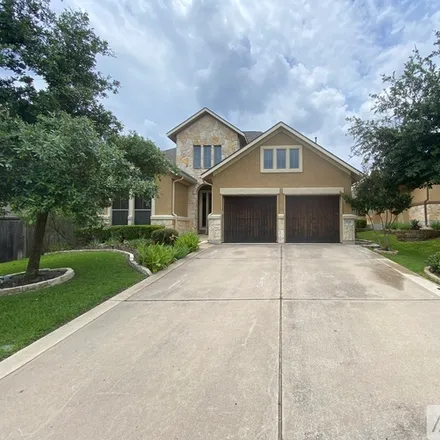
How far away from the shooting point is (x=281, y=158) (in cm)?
1630

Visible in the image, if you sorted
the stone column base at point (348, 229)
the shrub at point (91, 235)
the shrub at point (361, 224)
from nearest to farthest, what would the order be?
the shrub at point (91, 235)
the stone column base at point (348, 229)
the shrub at point (361, 224)

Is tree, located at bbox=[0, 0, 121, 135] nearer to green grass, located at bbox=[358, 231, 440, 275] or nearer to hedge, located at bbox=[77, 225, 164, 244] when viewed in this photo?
hedge, located at bbox=[77, 225, 164, 244]

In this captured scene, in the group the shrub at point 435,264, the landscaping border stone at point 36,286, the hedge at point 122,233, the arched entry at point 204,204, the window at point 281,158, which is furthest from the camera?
the arched entry at point 204,204

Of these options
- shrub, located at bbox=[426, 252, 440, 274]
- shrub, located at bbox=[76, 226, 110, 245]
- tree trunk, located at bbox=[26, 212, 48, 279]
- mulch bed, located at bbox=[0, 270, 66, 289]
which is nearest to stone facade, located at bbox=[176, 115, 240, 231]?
shrub, located at bbox=[76, 226, 110, 245]

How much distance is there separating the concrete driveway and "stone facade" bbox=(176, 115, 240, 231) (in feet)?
52.1

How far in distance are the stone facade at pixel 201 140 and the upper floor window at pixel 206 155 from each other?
14 centimetres

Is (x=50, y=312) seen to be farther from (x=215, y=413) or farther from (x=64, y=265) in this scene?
(x=64, y=265)

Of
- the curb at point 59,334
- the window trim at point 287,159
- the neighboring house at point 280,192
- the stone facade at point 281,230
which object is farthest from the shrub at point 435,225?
the curb at point 59,334

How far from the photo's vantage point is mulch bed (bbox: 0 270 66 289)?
25.7 feet

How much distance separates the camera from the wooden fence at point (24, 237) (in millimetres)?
12148

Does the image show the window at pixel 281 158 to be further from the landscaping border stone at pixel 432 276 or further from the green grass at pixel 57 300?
the green grass at pixel 57 300

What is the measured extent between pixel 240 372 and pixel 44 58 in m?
8.15

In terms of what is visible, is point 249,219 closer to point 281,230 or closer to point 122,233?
point 281,230

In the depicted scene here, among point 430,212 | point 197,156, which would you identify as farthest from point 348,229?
point 197,156
